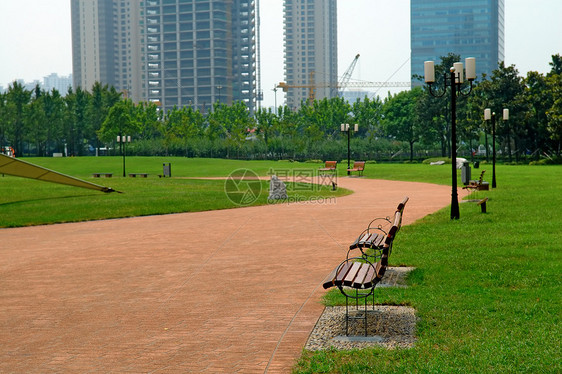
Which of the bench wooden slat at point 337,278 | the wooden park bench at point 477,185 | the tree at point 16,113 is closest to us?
the bench wooden slat at point 337,278

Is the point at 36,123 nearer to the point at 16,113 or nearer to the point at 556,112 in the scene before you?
the point at 16,113

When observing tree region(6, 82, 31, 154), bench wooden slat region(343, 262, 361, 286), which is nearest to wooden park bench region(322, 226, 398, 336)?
bench wooden slat region(343, 262, 361, 286)

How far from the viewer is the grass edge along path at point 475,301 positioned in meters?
5.61

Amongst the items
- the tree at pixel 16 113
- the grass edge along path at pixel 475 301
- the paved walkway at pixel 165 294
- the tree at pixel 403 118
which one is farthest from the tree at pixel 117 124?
the grass edge along path at pixel 475 301

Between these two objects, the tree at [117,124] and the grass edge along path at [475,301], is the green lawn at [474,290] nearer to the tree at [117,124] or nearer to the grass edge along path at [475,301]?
the grass edge along path at [475,301]

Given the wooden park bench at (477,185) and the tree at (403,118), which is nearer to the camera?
the wooden park bench at (477,185)

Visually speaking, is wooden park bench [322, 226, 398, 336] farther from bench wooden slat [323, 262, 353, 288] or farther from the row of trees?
the row of trees

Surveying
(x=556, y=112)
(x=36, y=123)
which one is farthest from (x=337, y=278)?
(x=36, y=123)

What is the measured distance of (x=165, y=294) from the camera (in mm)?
8922

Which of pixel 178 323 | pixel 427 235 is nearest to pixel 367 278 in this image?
pixel 178 323

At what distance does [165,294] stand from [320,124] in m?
106

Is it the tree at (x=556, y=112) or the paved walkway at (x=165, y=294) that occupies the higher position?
the tree at (x=556, y=112)

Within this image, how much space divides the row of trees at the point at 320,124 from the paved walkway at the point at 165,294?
49843 millimetres

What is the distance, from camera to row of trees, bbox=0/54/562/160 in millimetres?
65438
